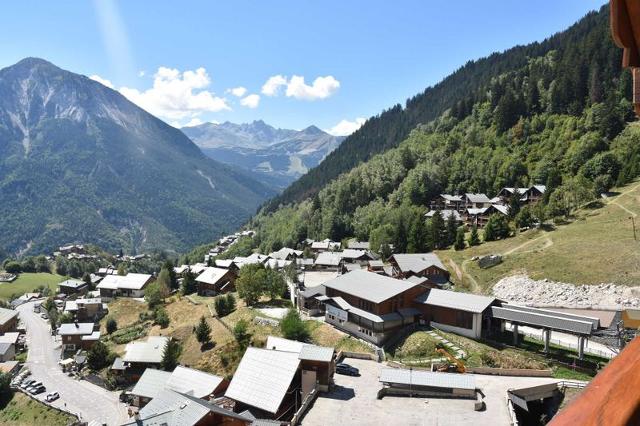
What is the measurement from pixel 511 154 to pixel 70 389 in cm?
10602

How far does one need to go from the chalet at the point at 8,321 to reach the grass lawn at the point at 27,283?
42338mm

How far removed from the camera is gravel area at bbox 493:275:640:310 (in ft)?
155

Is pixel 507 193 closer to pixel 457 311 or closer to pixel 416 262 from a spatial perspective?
pixel 416 262

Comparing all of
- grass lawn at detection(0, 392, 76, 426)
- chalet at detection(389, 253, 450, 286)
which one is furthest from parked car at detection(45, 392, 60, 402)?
chalet at detection(389, 253, 450, 286)

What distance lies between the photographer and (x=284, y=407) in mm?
36062

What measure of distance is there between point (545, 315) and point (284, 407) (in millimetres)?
24887

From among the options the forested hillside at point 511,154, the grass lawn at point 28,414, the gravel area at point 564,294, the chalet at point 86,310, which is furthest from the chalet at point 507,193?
the chalet at point 86,310

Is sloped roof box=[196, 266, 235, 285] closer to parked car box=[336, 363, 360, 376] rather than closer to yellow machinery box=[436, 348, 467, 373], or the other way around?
parked car box=[336, 363, 360, 376]

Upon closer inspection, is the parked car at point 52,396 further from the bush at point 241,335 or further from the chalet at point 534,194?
the chalet at point 534,194

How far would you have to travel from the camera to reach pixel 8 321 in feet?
288

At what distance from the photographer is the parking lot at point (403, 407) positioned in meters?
29.5

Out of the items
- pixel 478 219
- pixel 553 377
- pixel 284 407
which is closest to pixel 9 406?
pixel 284 407

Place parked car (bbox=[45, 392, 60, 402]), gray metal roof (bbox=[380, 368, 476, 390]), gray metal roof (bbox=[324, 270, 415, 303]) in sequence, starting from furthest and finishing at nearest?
parked car (bbox=[45, 392, 60, 402])
gray metal roof (bbox=[324, 270, 415, 303])
gray metal roof (bbox=[380, 368, 476, 390])

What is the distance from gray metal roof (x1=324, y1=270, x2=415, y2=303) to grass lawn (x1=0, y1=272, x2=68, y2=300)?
114263mm
